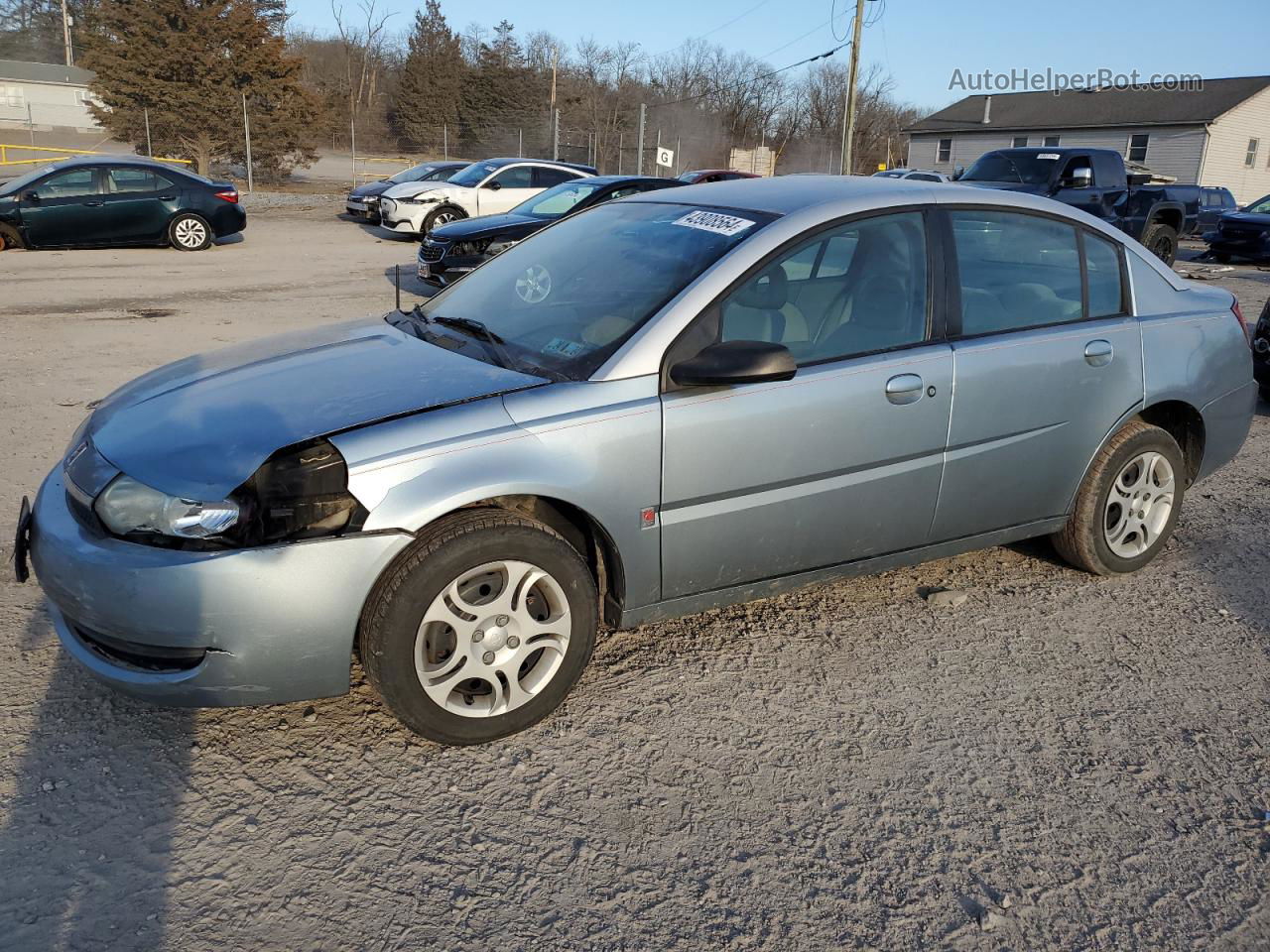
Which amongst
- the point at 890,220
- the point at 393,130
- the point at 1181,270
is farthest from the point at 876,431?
the point at 393,130

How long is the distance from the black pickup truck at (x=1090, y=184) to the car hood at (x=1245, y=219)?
16.6 feet

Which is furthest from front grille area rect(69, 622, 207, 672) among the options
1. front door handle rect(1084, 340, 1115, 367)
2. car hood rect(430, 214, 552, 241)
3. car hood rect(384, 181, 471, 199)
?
car hood rect(384, 181, 471, 199)

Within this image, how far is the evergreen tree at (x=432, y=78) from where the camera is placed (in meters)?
57.7

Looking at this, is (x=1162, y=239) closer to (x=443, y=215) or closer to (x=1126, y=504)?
(x=443, y=215)

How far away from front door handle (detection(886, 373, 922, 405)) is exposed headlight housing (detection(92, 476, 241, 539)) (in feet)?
7.22

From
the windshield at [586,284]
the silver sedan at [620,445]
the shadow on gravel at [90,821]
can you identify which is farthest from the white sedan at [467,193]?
the shadow on gravel at [90,821]

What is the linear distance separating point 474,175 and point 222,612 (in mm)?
17416

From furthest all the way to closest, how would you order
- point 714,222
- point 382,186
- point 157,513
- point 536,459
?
1. point 382,186
2. point 714,222
3. point 536,459
4. point 157,513

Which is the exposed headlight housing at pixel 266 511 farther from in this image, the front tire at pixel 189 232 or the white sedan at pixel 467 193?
the white sedan at pixel 467 193

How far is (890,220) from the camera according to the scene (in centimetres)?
385

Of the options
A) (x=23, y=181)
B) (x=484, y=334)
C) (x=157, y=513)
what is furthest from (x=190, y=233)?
(x=157, y=513)

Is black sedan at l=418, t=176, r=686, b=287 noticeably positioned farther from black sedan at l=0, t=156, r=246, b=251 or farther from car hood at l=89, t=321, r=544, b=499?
car hood at l=89, t=321, r=544, b=499

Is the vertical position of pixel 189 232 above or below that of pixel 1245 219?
below

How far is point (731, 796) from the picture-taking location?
9.62 feet
